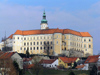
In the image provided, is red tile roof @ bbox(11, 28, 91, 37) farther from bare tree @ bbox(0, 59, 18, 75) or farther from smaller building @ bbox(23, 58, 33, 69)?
bare tree @ bbox(0, 59, 18, 75)

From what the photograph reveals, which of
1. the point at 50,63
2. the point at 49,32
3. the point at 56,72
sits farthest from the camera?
the point at 49,32

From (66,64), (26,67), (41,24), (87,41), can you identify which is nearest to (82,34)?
(87,41)

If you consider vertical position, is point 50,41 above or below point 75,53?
above

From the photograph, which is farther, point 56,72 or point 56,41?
point 56,41

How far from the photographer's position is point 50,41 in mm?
141875

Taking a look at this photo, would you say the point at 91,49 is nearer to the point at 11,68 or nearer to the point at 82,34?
the point at 82,34

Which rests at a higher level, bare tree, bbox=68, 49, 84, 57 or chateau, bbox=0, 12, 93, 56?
chateau, bbox=0, 12, 93, 56

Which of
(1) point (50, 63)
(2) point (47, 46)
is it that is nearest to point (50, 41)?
(2) point (47, 46)

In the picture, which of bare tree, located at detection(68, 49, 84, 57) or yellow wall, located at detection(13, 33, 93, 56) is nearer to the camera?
bare tree, located at detection(68, 49, 84, 57)

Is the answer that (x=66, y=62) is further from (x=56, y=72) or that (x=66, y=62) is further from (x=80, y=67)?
(x=56, y=72)

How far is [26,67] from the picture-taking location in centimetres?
9338

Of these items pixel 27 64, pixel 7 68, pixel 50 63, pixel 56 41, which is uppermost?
pixel 56 41

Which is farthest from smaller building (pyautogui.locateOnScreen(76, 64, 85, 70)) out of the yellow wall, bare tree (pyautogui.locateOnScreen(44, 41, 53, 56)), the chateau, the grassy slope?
bare tree (pyautogui.locateOnScreen(44, 41, 53, 56))

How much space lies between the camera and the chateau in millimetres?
139625
